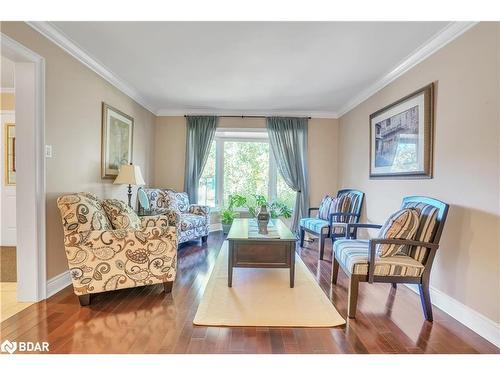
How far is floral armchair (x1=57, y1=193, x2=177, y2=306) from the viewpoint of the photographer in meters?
2.35

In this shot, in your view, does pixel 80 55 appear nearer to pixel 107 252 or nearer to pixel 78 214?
pixel 78 214

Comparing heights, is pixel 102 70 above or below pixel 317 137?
above

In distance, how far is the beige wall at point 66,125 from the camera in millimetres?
2545

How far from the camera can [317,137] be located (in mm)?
5398

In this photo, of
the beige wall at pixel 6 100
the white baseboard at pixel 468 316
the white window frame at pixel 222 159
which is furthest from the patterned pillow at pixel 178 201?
the white baseboard at pixel 468 316

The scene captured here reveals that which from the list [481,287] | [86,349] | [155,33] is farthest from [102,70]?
[481,287]

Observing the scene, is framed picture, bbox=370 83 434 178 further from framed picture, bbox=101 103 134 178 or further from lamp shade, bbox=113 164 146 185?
framed picture, bbox=101 103 134 178

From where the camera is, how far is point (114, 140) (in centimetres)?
381

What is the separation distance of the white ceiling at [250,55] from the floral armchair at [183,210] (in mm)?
1661

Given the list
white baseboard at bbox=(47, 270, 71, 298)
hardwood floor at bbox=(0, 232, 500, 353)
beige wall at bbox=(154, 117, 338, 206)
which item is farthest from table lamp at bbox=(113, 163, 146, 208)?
beige wall at bbox=(154, 117, 338, 206)

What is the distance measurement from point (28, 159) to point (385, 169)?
12.8ft

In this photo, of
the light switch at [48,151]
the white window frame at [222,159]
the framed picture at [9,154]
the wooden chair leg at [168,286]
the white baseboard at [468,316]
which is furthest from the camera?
the white window frame at [222,159]

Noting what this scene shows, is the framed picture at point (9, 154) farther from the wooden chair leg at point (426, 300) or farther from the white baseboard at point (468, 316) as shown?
the white baseboard at point (468, 316)
